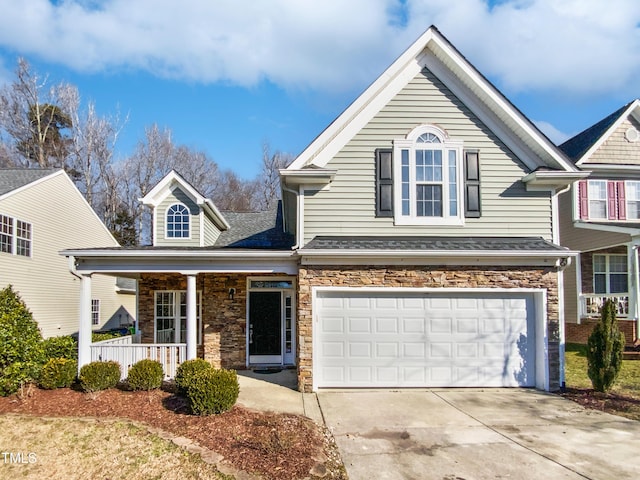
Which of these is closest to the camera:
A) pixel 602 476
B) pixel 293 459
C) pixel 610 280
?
pixel 602 476

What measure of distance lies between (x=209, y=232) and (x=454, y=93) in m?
8.30

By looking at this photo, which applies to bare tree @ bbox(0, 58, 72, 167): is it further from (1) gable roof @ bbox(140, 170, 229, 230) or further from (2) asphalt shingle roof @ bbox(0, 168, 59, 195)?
(1) gable roof @ bbox(140, 170, 229, 230)

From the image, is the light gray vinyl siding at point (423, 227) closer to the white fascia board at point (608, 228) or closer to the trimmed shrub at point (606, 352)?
the trimmed shrub at point (606, 352)

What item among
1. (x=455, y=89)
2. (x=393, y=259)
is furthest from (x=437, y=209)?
(x=455, y=89)

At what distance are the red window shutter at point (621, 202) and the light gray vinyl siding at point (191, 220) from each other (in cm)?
1526

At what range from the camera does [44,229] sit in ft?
55.1

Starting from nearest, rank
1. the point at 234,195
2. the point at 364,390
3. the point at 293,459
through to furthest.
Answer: the point at 293,459, the point at 364,390, the point at 234,195

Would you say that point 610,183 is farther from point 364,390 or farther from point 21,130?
point 21,130

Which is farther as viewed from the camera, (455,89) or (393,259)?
(455,89)

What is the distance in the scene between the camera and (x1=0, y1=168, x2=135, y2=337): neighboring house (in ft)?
48.8

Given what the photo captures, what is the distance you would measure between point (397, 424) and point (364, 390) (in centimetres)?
226

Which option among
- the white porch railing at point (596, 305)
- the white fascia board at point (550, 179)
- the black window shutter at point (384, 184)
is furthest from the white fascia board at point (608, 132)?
the black window shutter at point (384, 184)

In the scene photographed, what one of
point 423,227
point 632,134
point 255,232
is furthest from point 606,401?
point 632,134

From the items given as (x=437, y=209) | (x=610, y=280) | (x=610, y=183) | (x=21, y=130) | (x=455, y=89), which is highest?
(x=21, y=130)
